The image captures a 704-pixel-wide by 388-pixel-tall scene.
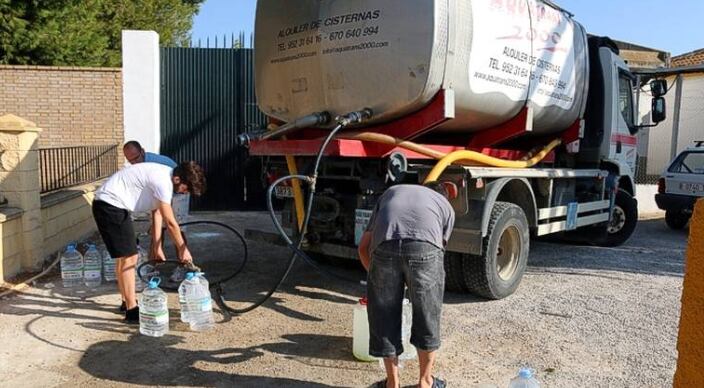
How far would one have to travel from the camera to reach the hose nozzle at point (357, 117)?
5016 mm

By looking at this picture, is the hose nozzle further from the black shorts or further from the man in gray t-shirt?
the black shorts

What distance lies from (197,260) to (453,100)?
388cm

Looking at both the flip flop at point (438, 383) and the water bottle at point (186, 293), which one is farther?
the water bottle at point (186, 293)

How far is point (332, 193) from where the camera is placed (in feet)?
18.6

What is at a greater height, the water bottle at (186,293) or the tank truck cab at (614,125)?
the tank truck cab at (614,125)

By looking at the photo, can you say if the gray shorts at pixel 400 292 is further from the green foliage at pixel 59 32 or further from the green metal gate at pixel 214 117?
the green foliage at pixel 59 32

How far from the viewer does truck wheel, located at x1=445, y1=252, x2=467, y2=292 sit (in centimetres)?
559

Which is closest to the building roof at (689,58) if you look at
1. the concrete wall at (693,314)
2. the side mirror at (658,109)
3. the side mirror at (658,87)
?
the side mirror at (658,109)

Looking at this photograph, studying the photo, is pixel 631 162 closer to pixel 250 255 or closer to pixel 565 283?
pixel 565 283

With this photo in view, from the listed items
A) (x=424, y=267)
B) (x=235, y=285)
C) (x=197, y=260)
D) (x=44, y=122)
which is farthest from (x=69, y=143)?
(x=424, y=267)

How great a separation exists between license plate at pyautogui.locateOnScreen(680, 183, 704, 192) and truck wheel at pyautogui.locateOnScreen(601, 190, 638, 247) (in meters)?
2.21

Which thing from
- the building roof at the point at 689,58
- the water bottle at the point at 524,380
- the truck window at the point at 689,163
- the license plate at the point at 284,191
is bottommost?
the water bottle at the point at 524,380

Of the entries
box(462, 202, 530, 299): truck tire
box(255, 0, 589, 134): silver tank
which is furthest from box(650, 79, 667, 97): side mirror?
box(462, 202, 530, 299): truck tire

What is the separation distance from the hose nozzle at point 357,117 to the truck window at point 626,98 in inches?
190
